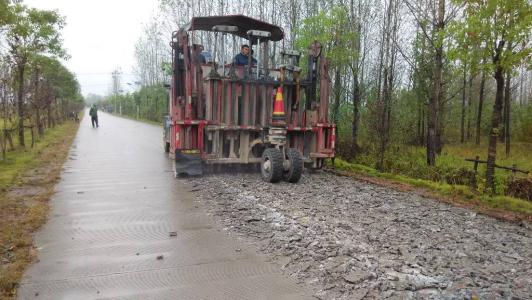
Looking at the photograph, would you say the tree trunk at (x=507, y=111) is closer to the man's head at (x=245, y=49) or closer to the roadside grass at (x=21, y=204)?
the man's head at (x=245, y=49)

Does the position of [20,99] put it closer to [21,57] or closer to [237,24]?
[21,57]

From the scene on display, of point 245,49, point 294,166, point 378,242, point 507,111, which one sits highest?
point 245,49

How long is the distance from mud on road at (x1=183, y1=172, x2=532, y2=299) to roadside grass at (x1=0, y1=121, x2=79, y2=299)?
8.13 feet

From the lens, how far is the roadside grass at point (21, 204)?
446 cm

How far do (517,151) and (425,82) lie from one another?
6.42 m

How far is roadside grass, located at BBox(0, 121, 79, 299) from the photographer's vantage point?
4.46 meters

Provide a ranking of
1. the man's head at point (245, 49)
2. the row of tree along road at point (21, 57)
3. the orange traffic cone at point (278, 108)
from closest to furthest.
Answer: the orange traffic cone at point (278, 108) < the man's head at point (245, 49) < the row of tree along road at point (21, 57)

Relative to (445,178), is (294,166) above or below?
above

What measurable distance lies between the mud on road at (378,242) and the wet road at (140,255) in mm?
355

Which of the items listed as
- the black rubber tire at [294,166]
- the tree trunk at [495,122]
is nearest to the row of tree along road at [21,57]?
the black rubber tire at [294,166]

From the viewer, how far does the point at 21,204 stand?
7.20m

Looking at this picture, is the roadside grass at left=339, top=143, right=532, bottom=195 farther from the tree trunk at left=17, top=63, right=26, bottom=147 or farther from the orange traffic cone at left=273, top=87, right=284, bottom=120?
the tree trunk at left=17, top=63, right=26, bottom=147

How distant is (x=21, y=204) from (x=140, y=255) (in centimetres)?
354

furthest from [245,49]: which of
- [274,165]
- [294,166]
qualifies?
[294,166]
